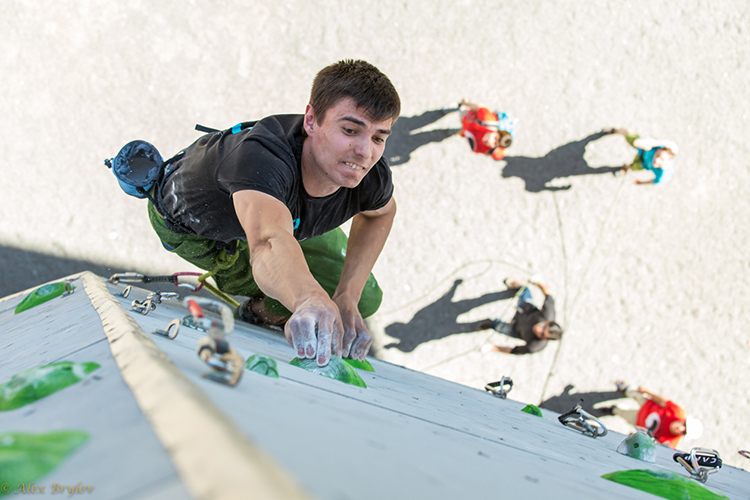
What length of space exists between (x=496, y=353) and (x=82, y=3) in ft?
10.1

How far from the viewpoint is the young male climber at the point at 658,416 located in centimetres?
253

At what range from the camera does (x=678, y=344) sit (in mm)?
2816

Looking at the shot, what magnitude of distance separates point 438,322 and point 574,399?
1.00m

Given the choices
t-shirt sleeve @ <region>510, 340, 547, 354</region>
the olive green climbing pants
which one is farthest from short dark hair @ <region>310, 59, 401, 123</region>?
t-shirt sleeve @ <region>510, 340, 547, 354</region>

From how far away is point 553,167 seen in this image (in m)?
2.75

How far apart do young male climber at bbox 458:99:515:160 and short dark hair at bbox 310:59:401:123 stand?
142 centimetres

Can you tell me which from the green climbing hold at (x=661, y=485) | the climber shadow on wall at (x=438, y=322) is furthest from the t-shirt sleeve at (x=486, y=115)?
the green climbing hold at (x=661, y=485)

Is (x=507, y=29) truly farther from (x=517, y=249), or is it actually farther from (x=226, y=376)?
(x=226, y=376)

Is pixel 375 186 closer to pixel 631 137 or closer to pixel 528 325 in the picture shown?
pixel 528 325

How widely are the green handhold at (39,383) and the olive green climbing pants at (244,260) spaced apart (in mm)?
1198

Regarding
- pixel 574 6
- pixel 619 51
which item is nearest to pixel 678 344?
pixel 619 51

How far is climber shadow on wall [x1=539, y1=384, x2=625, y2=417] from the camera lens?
2736 millimetres

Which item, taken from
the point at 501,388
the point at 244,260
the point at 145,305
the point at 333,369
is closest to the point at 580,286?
the point at 501,388

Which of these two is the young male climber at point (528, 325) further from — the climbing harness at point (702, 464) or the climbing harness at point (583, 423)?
the climbing harness at point (702, 464)
